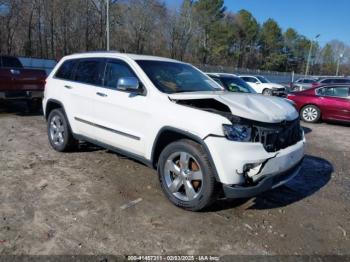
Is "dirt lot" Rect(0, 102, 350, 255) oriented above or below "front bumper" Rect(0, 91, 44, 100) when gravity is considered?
below

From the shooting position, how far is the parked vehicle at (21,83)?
31.0ft

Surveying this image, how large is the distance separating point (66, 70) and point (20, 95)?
14.7 feet

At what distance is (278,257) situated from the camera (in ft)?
10.3

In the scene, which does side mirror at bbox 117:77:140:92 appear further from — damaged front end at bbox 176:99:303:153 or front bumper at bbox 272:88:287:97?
front bumper at bbox 272:88:287:97

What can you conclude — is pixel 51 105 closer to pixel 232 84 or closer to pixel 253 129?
pixel 253 129

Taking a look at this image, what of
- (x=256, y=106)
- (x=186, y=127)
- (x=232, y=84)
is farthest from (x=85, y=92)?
(x=232, y=84)

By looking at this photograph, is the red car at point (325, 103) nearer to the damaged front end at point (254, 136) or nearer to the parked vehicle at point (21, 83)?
the damaged front end at point (254, 136)

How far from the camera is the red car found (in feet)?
35.6

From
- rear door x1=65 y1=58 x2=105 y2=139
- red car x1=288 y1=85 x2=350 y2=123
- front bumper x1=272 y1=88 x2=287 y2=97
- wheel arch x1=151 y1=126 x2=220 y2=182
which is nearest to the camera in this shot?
wheel arch x1=151 y1=126 x2=220 y2=182

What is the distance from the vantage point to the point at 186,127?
376 cm

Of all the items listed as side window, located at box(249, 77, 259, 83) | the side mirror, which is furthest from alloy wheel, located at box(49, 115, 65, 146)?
side window, located at box(249, 77, 259, 83)

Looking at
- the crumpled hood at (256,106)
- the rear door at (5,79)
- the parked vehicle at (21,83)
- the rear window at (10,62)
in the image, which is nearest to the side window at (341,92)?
the crumpled hood at (256,106)

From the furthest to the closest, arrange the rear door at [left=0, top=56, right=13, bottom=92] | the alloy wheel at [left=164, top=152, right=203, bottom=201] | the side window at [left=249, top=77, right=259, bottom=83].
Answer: the side window at [left=249, top=77, right=259, bottom=83] → the rear door at [left=0, top=56, right=13, bottom=92] → the alloy wheel at [left=164, top=152, right=203, bottom=201]

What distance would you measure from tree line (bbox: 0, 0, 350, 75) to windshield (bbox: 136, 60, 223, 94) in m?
40.5
